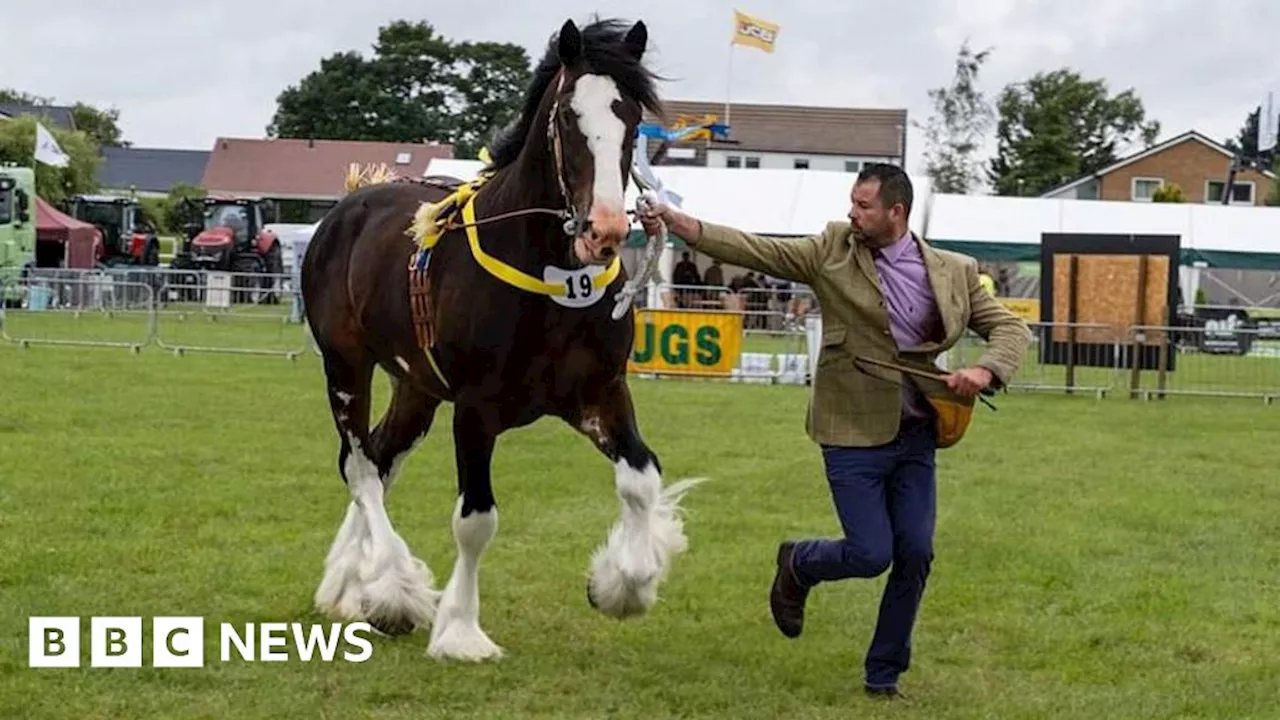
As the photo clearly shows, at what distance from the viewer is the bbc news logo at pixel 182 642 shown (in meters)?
6.11

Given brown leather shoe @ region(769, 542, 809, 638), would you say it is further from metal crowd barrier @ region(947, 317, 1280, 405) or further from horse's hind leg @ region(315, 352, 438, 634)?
metal crowd barrier @ region(947, 317, 1280, 405)

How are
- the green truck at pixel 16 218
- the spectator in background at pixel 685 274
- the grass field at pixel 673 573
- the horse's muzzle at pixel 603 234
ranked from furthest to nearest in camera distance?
1. the green truck at pixel 16 218
2. the spectator in background at pixel 685 274
3. the grass field at pixel 673 573
4. the horse's muzzle at pixel 603 234

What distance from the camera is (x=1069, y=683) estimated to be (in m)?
6.17

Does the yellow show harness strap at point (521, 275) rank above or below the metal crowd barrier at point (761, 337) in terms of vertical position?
above

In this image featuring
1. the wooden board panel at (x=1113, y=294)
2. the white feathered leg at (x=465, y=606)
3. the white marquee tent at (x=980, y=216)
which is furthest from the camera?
the white marquee tent at (x=980, y=216)

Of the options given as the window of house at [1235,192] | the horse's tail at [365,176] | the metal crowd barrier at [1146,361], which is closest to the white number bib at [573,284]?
the horse's tail at [365,176]

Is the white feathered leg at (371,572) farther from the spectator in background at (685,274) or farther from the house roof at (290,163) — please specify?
the house roof at (290,163)

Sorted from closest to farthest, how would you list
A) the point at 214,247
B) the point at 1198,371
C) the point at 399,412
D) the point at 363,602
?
the point at 363,602
the point at 399,412
the point at 1198,371
the point at 214,247

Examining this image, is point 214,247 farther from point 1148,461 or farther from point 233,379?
point 1148,461

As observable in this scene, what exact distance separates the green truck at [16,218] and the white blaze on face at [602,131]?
107ft

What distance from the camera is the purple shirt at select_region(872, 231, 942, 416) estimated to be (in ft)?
19.4

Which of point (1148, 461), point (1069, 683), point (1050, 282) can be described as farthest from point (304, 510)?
point (1050, 282)

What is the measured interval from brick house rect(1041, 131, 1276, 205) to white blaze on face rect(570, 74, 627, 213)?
6933 cm

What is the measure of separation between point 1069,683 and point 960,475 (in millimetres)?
6140
